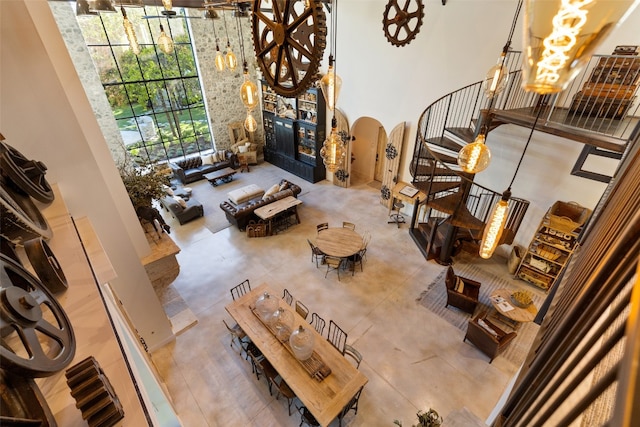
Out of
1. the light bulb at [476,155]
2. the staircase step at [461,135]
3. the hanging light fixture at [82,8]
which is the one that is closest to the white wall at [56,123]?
the hanging light fixture at [82,8]

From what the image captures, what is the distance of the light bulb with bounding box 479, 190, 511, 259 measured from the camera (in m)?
2.84

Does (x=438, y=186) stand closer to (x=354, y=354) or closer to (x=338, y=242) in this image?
(x=338, y=242)

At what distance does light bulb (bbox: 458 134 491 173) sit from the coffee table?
898 centimetres

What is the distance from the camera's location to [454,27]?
6.20 meters

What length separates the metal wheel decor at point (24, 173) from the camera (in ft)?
6.45

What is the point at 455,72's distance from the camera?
650 centimetres

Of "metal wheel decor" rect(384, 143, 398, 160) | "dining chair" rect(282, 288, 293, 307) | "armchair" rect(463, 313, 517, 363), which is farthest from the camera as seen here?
"metal wheel decor" rect(384, 143, 398, 160)

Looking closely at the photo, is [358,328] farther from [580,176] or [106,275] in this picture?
[580,176]

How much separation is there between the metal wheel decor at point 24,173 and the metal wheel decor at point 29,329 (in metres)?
1.19

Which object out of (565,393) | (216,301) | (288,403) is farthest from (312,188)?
(565,393)

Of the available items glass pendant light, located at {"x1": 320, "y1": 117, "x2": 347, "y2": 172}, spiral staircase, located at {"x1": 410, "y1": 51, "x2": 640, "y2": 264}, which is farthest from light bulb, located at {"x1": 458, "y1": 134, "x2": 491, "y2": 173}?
glass pendant light, located at {"x1": 320, "y1": 117, "x2": 347, "y2": 172}

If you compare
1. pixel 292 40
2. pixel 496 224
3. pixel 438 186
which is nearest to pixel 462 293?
pixel 438 186

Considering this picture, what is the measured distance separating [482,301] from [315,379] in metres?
4.09

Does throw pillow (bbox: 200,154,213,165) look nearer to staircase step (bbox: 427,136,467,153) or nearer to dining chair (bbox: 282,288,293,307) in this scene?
dining chair (bbox: 282,288,293,307)
